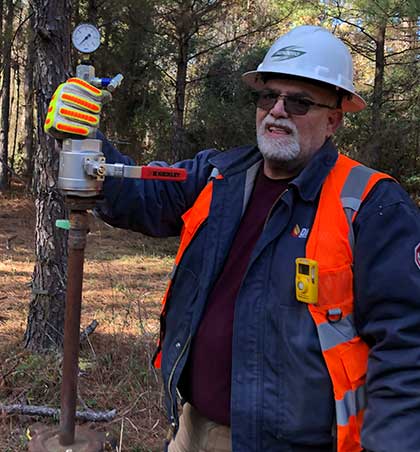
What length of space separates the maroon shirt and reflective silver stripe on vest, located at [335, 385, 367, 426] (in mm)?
376

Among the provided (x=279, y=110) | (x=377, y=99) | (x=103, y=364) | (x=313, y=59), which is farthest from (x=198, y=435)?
(x=377, y=99)

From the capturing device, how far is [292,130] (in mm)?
1842

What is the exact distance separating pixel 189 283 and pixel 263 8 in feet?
41.0

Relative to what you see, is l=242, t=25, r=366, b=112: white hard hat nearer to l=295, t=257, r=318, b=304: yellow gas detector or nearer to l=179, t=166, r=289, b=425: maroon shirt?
l=179, t=166, r=289, b=425: maroon shirt

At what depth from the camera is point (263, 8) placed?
43.0 feet

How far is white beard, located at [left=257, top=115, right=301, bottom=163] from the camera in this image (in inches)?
71.7

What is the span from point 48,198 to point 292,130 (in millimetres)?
2593

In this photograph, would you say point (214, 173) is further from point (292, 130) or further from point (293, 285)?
point (293, 285)

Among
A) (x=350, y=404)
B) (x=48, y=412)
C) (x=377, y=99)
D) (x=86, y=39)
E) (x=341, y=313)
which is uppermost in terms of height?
(x=377, y=99)

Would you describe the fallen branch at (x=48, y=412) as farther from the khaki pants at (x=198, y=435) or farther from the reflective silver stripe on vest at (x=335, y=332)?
the reflective silver stripe on vest at (x=335, y=332)

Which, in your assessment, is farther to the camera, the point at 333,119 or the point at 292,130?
the point at 333,119

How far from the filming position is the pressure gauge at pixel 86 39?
7.77 ft

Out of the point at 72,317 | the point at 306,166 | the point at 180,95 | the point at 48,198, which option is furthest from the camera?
the point at 180,95

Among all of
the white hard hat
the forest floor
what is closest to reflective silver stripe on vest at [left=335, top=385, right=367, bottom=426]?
the white hard hat
